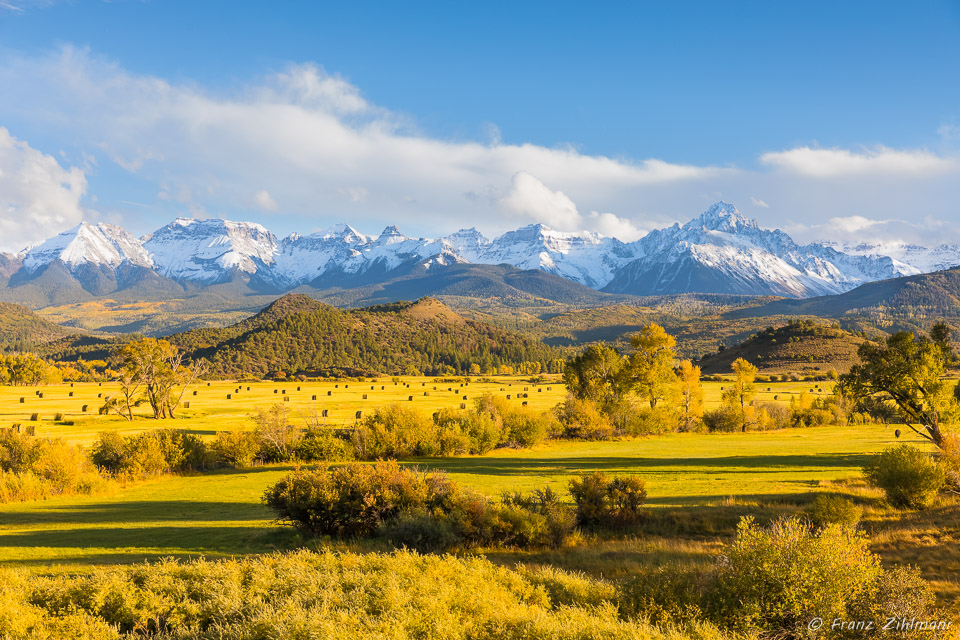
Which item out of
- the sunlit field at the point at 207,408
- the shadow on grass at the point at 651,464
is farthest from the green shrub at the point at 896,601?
the sunlit field at the point at 207,408

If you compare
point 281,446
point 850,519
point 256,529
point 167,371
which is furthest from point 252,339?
point 850,519

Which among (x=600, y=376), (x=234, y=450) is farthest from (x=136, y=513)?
(x=600, y=376)

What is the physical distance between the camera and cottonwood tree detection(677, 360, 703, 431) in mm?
58188

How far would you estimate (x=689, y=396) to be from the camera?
60.3 meters

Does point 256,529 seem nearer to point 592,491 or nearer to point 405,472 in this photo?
point 405,472

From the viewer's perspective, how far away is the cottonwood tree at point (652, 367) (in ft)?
184

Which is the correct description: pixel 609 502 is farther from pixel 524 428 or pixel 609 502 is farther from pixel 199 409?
pixel 199 409

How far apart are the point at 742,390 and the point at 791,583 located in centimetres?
5877

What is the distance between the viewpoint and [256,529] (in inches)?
802

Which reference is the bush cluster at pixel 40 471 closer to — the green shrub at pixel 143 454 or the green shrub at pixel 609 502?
the green shrub at pixel 143 454

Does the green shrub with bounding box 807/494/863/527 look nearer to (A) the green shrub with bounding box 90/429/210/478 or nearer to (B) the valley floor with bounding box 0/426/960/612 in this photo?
(B) the valley floor with bounding box 0/426/960/612

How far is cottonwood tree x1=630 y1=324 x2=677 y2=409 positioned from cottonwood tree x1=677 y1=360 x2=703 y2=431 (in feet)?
9.13

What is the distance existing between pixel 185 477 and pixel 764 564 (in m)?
37.6

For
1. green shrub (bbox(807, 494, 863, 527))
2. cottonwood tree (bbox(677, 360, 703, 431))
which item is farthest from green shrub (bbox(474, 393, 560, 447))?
green shrub (bbox(807, 494, 863, 527))
